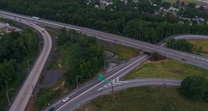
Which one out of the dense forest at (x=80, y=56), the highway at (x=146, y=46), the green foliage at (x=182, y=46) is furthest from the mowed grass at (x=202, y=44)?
the dense forest at (x=80, y=56)

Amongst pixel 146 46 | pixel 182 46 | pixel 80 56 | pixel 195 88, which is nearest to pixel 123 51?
pixel 146 46

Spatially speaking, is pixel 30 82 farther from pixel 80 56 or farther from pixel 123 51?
pixel 123 51

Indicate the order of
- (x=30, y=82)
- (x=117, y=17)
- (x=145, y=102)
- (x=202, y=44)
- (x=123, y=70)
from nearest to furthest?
(x=145, y=102) < (x=30, y=82) < (x=123, y=70) < (x=202, y=44) < (x=117, y=17)

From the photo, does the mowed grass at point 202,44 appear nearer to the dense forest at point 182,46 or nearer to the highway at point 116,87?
the dense forest at point 182,46

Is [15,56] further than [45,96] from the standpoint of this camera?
Yes

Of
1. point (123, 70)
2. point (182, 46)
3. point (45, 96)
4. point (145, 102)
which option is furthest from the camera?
point (182, 46)

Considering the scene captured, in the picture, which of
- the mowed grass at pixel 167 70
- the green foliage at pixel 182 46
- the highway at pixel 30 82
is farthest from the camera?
the green foliage at pixel 182 46
